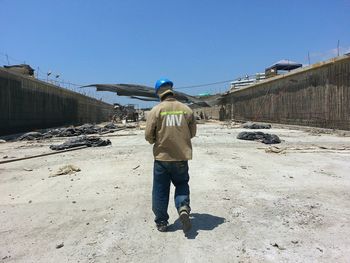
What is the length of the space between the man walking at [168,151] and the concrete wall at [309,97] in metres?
15.7

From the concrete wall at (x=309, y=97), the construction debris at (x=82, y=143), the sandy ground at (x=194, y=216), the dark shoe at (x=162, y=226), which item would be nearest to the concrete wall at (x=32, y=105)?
the construction debris at (x=82, y=143)

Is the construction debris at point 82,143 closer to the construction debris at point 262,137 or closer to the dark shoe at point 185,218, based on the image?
the construction debris at point 262,137

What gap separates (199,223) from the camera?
15.8 feet

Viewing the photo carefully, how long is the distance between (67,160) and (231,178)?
519 cm

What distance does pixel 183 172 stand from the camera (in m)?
4.65

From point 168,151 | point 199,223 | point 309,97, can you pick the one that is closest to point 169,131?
point 168,151

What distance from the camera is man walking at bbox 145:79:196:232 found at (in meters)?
4.59

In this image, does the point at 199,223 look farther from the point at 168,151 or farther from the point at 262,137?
the point at 262,137

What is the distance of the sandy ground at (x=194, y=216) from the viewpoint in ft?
13.1

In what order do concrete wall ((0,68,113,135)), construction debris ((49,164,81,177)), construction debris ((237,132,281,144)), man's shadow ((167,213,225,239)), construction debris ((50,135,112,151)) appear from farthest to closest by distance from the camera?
concrete wall ((0,68,113,135)) < construction debris ((237,132,281,144)) < construction debris ((50,135,112,151)) < construction debris ((49,164,81,177)) < man's shadow ((167,213,225,239))

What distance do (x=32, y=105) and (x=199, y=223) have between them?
73.5ft

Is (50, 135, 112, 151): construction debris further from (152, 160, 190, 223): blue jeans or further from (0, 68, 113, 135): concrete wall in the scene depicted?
(152, 160, 190, 223): blue jeans

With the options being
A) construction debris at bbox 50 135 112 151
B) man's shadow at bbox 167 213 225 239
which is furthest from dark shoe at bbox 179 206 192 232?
construction debris at bbox 50 135 112 151

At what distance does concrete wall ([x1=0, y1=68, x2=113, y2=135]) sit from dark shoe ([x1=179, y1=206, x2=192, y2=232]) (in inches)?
711
